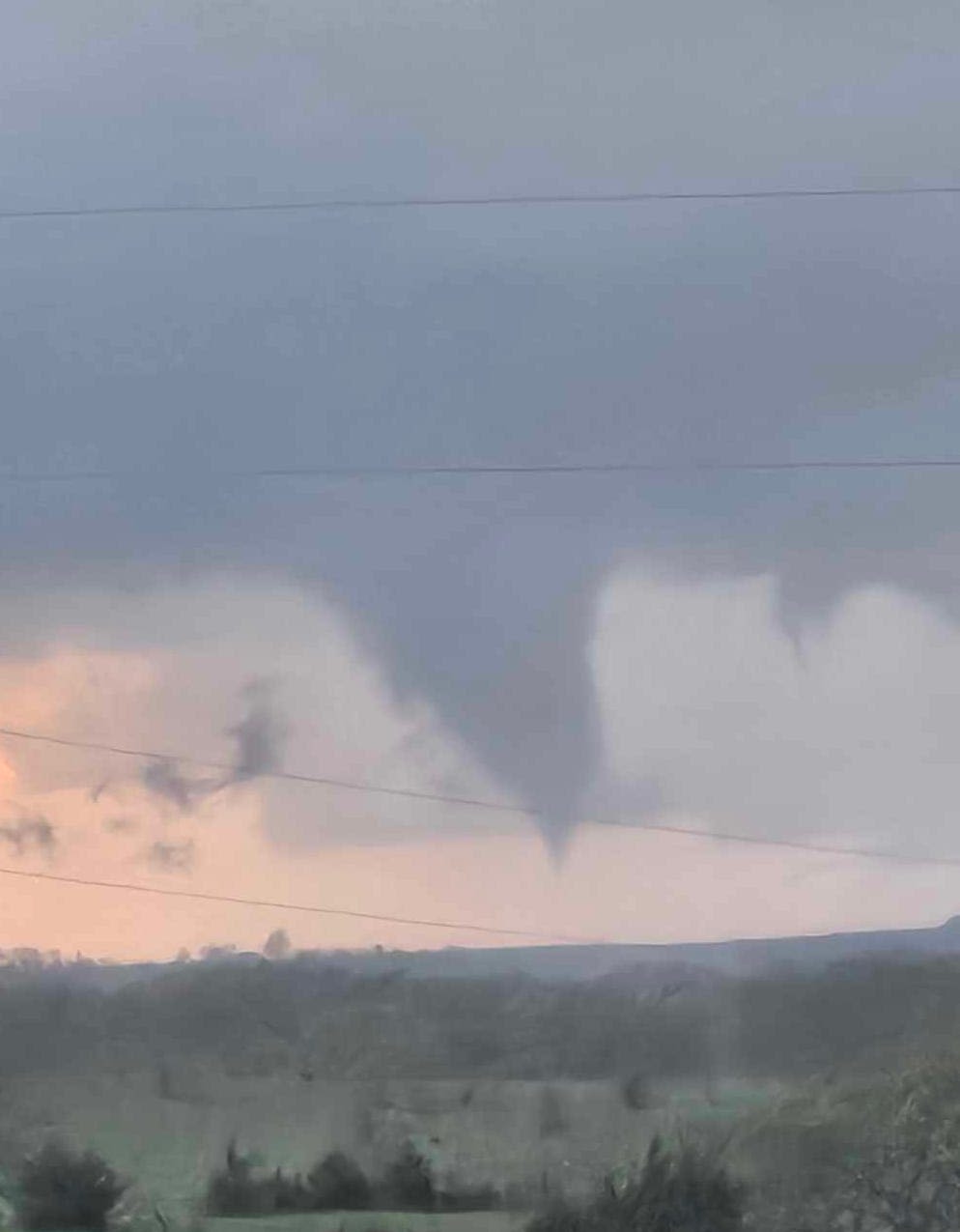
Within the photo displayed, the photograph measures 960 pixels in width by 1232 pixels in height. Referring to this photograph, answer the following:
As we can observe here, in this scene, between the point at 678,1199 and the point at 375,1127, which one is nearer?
the point at 678,1199

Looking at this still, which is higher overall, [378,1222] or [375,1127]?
[375,1127]

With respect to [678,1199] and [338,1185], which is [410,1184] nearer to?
[338,1185]

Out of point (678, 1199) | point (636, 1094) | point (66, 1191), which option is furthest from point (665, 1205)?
point (66, 1191)

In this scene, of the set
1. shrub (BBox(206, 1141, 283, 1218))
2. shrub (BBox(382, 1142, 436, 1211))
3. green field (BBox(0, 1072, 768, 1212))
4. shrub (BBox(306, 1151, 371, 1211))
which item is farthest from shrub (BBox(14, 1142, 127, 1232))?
shrub (BBox(382, 1142, 436, 1211))

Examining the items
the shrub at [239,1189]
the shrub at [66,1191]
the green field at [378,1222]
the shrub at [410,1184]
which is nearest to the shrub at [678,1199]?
the green field at [378,1222]

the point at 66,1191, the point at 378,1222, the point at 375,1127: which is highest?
the point at 375,1127
